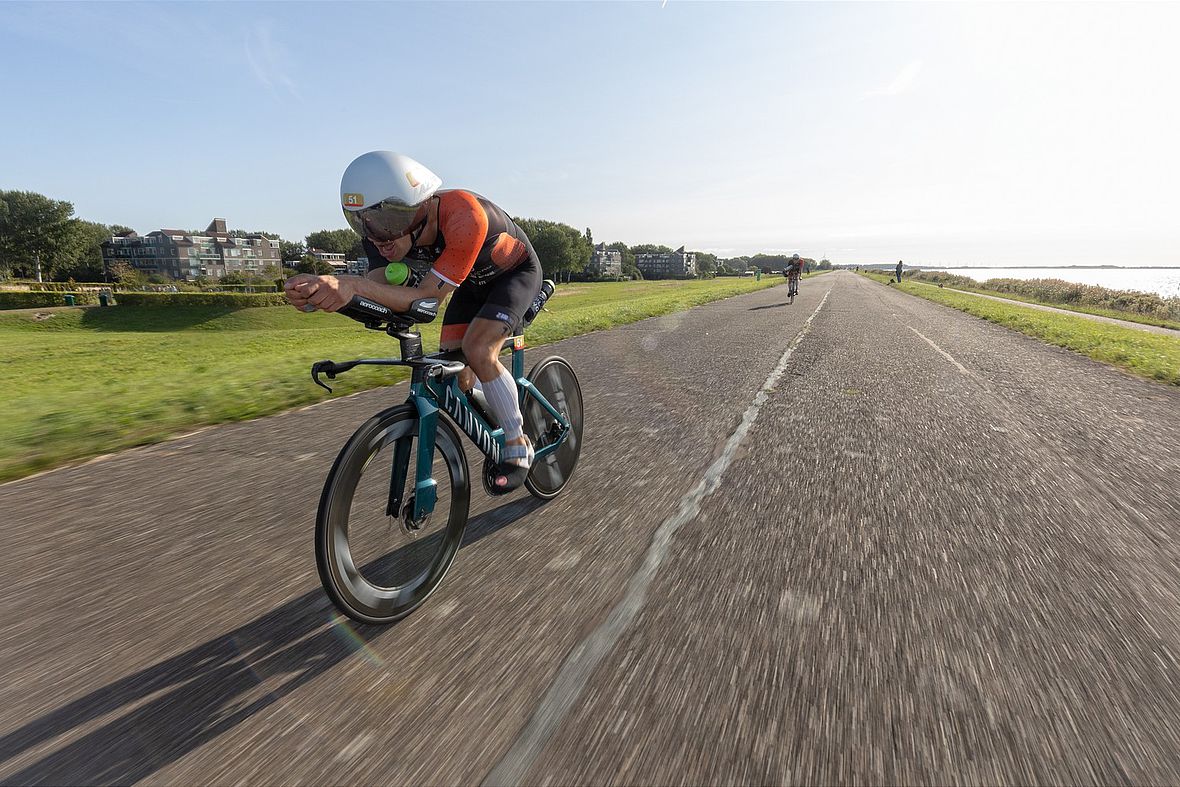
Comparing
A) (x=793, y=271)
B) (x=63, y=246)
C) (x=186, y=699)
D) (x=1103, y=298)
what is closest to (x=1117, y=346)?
(x=186, y=699)

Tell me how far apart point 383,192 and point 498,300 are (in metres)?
0.91

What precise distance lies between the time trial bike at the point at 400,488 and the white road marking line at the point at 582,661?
848mm

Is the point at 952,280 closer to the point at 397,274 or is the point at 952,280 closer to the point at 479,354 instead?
the point at 479,354

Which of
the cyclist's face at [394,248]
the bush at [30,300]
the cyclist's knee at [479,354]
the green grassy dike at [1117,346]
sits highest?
the cyclist's face at [394,248]

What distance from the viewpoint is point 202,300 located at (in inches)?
2089

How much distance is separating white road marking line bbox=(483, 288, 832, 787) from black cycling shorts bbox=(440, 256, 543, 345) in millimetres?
1485

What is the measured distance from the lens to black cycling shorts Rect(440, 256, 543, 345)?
123 inches

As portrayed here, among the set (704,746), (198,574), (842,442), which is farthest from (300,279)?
(842,442)

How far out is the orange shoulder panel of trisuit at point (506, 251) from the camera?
3.11m

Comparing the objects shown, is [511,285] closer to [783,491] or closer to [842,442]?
[783,491]

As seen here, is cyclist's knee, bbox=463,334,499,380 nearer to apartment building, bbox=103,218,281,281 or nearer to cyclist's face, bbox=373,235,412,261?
cyclist's face, bbox=373,235,412,261

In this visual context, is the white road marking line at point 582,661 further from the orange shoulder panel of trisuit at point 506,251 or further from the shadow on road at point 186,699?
the orange shoulder panel of trisuit at point 506,251

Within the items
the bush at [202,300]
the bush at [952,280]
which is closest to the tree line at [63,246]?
the bush at [202,300]

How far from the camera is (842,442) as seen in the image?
5.00m
